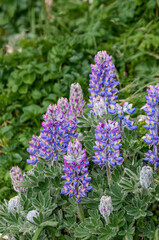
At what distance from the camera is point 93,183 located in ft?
8.38

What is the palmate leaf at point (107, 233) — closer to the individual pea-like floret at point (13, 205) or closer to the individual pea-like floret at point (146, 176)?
the individual pea-like floret at point (146, 176)

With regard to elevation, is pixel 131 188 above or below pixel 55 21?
below

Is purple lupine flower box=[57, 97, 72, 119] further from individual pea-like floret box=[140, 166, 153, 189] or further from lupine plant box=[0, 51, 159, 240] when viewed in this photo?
individual pea-like floret box=[140, 166, 153, 189]

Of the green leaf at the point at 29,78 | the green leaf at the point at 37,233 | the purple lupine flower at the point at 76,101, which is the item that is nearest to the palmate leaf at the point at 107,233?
the green leaf at the point at 37,233

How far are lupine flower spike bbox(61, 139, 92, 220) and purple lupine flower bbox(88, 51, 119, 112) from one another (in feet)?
2.13

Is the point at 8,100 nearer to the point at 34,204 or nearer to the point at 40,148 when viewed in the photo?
the point at 40,148

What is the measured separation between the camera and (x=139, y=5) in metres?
5.06

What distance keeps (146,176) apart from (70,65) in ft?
8.92

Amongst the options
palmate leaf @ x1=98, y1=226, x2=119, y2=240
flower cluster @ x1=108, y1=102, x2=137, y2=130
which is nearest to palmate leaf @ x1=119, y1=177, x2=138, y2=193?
palmate leaf @ x1=98, y1=226, x2=119, y2=240

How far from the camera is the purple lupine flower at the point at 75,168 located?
2156 mm

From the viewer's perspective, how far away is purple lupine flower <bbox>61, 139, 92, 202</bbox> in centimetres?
216

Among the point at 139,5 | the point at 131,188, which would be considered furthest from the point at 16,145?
the point at 139,5

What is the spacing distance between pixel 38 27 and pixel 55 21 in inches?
19.0

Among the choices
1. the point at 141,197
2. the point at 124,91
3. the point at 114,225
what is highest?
the point at 124,91
